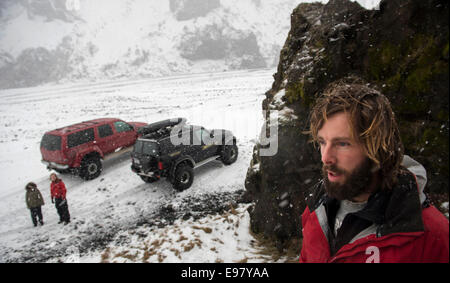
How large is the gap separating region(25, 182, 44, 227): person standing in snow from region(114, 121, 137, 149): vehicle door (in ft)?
13.9

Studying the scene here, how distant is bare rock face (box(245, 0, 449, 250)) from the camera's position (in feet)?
10.5

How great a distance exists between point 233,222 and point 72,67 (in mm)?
165707

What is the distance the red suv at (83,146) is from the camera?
9.43 meters

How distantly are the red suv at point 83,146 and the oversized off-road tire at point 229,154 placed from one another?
16.8 feet

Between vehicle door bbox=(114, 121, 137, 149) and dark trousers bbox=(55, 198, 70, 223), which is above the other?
vehicle door bbox=(114, 121, 137, 149)

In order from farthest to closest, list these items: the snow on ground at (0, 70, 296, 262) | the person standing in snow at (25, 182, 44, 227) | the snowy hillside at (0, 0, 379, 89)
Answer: the snowy hillside at (0, 0, 379, 89), the person standing in snow at (25, 182, 44, 227), the snow on ground at (0, 70, 296, 262)

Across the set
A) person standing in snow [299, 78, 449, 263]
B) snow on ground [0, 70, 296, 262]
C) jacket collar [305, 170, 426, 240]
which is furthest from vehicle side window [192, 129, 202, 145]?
jacket collar [305, 170, 426, 240]

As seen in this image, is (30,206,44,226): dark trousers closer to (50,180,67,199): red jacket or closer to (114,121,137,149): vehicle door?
(50,180,67,199): red jacket

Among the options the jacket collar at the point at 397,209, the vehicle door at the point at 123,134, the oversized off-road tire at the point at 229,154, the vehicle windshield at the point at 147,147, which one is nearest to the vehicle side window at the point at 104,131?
the vehicle door at the point at 123,134

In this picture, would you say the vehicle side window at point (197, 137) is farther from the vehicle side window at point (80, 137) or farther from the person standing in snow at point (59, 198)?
the vehicle side window at point (80, 137)

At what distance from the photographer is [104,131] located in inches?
427

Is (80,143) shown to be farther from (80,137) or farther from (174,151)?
(174,151)
